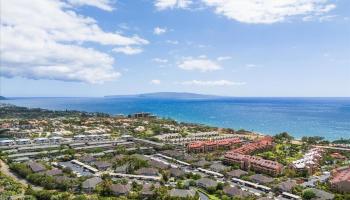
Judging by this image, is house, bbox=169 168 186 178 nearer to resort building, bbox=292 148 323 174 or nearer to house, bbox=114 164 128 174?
house, bbox=114 164 128 174

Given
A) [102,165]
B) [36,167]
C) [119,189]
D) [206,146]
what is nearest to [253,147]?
[206,146]

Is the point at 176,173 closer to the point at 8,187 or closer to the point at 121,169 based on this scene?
the point at 121,169

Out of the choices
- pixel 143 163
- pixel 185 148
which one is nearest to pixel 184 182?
pixel 143 163

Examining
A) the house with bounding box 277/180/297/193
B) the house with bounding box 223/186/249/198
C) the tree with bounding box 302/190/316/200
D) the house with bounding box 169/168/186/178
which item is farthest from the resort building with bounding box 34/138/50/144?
→ the tree with bounding box 302/190/316/200

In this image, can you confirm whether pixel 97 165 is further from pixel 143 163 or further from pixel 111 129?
pixel 111 129

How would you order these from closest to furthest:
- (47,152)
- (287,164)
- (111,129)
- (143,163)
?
(143,163) < (287,164) < (47,152) < (111,129)

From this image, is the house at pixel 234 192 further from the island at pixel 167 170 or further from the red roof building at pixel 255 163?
the red roof building at pixel 255 163
